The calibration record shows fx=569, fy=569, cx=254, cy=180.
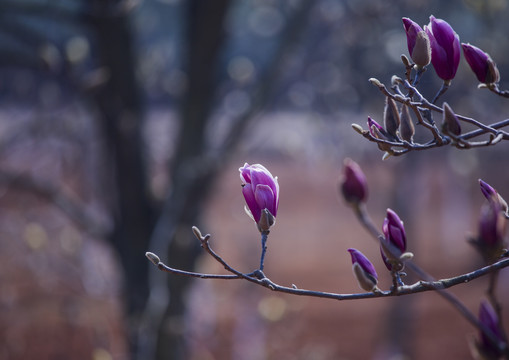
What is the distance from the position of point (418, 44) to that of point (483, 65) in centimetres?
11

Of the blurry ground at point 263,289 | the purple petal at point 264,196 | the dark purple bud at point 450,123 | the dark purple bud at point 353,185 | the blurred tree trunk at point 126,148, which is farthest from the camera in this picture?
the blurry ground at point 263,289

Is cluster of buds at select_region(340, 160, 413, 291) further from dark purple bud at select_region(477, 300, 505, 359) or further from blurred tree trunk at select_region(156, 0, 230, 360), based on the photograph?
blurred tree trunk at select_region(156, 0, 230, 360)

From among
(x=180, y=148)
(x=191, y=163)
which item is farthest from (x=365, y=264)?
(x=180, y=148)

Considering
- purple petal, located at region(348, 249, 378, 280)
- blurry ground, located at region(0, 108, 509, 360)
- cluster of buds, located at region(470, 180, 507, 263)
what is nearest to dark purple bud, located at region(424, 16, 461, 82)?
cluster of buds, located at region(470, 180, 507, 263)

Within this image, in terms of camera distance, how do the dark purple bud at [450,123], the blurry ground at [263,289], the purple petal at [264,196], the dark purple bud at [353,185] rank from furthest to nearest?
the blurry ground at [263,289] → the dark purple bud at [353,185] → the purple petal at [264,196] → the dark purple bud at [450,123]

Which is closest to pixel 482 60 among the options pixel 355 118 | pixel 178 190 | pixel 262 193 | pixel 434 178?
pixel 262 193

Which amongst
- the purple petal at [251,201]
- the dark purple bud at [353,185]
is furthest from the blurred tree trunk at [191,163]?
the purple petal at [251,201]

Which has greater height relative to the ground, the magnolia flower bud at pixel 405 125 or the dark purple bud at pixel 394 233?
the magnolia flower bud at pixel 405 125

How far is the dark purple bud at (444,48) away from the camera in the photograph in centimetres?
95

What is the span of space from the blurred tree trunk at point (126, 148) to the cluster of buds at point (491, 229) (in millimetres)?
2133

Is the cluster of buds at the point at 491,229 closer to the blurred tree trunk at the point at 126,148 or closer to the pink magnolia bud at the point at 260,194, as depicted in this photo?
the pink magnolia bud at the point at 260,194

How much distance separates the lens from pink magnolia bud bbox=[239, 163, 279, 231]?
981mm

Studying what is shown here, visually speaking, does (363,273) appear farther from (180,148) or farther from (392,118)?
(180,148)

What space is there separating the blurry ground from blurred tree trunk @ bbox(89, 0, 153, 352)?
36cm
